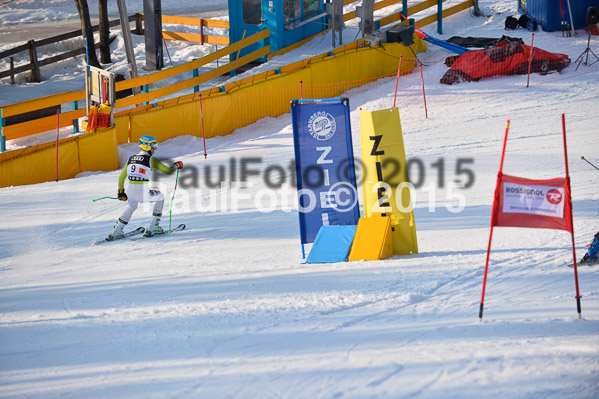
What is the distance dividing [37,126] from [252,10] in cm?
806

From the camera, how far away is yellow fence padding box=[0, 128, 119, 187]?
1553cm

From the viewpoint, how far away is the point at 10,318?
314 inches

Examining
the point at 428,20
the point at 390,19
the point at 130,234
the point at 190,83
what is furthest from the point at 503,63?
the point at 130,234

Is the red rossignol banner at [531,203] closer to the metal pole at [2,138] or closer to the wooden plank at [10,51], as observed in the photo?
the metal pole at [2,138]

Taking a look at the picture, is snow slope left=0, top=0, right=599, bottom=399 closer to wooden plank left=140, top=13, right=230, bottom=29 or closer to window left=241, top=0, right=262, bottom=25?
window left=241, top=0, right=262, bottom=25

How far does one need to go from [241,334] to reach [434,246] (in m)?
3.65

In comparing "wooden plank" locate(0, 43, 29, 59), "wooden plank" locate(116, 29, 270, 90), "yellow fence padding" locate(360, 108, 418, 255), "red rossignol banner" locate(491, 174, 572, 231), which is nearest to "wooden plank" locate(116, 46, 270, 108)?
"wooden plank" locate(116, 29, 270, 90)

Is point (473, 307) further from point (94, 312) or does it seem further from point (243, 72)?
point (243, 72)

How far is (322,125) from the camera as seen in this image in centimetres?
994

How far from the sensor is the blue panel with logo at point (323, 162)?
991 centimetres

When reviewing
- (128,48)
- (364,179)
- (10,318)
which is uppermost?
(128,48)

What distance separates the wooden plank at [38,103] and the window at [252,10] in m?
6.69

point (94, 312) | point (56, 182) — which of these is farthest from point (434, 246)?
point (56, 182)

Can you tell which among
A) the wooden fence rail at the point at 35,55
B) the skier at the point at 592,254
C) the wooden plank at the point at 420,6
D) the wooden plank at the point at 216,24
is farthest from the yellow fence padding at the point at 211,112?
the skier at the point at 592,254
